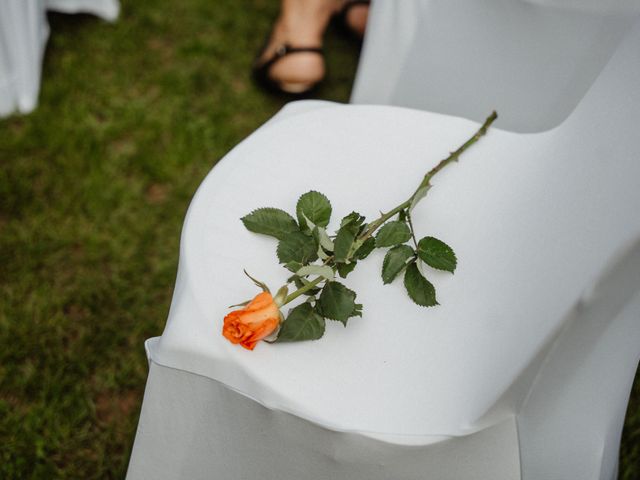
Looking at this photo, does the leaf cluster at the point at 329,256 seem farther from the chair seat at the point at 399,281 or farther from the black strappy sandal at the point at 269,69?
the black strappy sandal at the point at 269,69

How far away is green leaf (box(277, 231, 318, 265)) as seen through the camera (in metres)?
0.84

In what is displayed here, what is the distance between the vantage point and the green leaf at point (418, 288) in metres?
Answer: 0.87

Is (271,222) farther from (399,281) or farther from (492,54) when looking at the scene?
→ (492,54)

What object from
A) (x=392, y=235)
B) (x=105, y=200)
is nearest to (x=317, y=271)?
(x=392, y=235)

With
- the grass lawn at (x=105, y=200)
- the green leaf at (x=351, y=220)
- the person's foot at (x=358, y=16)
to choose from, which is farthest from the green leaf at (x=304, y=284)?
the person's foot at (x=358, y=16)

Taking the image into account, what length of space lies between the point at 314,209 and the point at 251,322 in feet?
0.76

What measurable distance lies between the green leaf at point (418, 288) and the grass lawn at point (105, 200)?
2.58ft

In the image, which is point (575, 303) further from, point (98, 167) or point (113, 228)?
point (98, 167)

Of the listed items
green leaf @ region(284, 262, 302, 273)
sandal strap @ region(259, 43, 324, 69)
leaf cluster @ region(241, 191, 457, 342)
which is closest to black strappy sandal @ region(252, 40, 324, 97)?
sandal strap @ region(259, 43, 324, 69)

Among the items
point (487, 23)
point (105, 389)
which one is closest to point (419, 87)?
point (487, 23)

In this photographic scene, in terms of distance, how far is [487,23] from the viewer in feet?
4.16

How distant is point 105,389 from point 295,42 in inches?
48.1

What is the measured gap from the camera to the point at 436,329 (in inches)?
35.1

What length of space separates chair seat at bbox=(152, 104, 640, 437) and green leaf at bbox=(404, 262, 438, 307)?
40 millimetres
